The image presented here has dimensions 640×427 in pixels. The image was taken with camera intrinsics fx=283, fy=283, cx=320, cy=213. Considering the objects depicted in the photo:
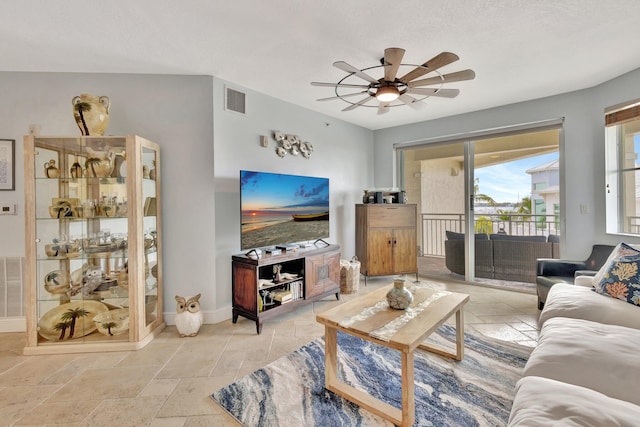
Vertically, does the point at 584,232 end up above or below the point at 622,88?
below

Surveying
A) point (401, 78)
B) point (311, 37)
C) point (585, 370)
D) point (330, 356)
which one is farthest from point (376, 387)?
point (311, 37)

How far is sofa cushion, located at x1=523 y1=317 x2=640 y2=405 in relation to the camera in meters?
1.14

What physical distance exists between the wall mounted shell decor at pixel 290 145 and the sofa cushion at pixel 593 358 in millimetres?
2945

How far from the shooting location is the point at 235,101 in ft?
9.93

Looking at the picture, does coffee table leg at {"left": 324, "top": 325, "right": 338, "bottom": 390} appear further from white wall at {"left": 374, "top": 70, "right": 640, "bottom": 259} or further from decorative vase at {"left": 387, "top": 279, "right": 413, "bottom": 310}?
white wall at {"left": 374, "top": 70, "right": 640, "bottom": 259}

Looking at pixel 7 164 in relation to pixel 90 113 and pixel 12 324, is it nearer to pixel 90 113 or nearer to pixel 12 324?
pixel 90 113

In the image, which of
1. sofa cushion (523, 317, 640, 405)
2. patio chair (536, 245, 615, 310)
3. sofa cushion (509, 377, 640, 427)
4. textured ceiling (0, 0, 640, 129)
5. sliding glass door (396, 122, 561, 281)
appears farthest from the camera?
sliding glass door (396, 122, 561, 281)

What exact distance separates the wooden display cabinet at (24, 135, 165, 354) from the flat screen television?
0.92m

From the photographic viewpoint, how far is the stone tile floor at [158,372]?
1.62 m

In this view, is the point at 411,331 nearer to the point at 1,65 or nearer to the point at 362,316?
the point at 362,316

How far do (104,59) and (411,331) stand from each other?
128 inches

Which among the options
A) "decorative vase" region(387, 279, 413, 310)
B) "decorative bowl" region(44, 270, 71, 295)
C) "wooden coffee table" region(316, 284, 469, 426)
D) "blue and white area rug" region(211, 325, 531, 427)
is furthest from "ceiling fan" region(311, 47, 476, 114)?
"decorative bowl" region(44, 270, 71, 295)

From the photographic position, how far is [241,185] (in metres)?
2.78

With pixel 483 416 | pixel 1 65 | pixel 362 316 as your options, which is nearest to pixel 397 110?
pixel 362 316
